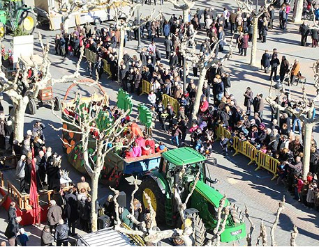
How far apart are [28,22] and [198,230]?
24285 mm

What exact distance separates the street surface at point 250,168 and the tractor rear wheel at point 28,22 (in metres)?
1.14

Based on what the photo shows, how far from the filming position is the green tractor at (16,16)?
40781mm

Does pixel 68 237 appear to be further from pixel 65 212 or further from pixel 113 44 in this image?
pixel 113 44

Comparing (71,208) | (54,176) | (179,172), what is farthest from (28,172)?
(179,172)

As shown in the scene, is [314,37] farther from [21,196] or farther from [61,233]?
[61,233]

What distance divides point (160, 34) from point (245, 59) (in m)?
6.67

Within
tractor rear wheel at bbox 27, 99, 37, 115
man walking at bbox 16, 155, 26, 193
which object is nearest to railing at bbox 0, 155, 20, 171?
man walking at bbox 16, 155, 26, 193

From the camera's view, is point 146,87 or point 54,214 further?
point 146,87

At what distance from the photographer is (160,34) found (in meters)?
43.4

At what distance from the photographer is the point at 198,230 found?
19.9 meters

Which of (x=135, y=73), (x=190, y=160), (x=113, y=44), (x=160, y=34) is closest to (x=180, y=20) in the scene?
(x=160, y=34)

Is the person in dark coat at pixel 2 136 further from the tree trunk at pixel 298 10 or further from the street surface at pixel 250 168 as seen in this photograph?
the tree trunk at pixel 298 10

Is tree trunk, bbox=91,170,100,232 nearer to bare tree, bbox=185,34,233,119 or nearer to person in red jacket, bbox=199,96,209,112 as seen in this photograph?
bare tree, bbox=185,34,233,119

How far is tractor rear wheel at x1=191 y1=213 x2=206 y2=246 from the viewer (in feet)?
64.8
